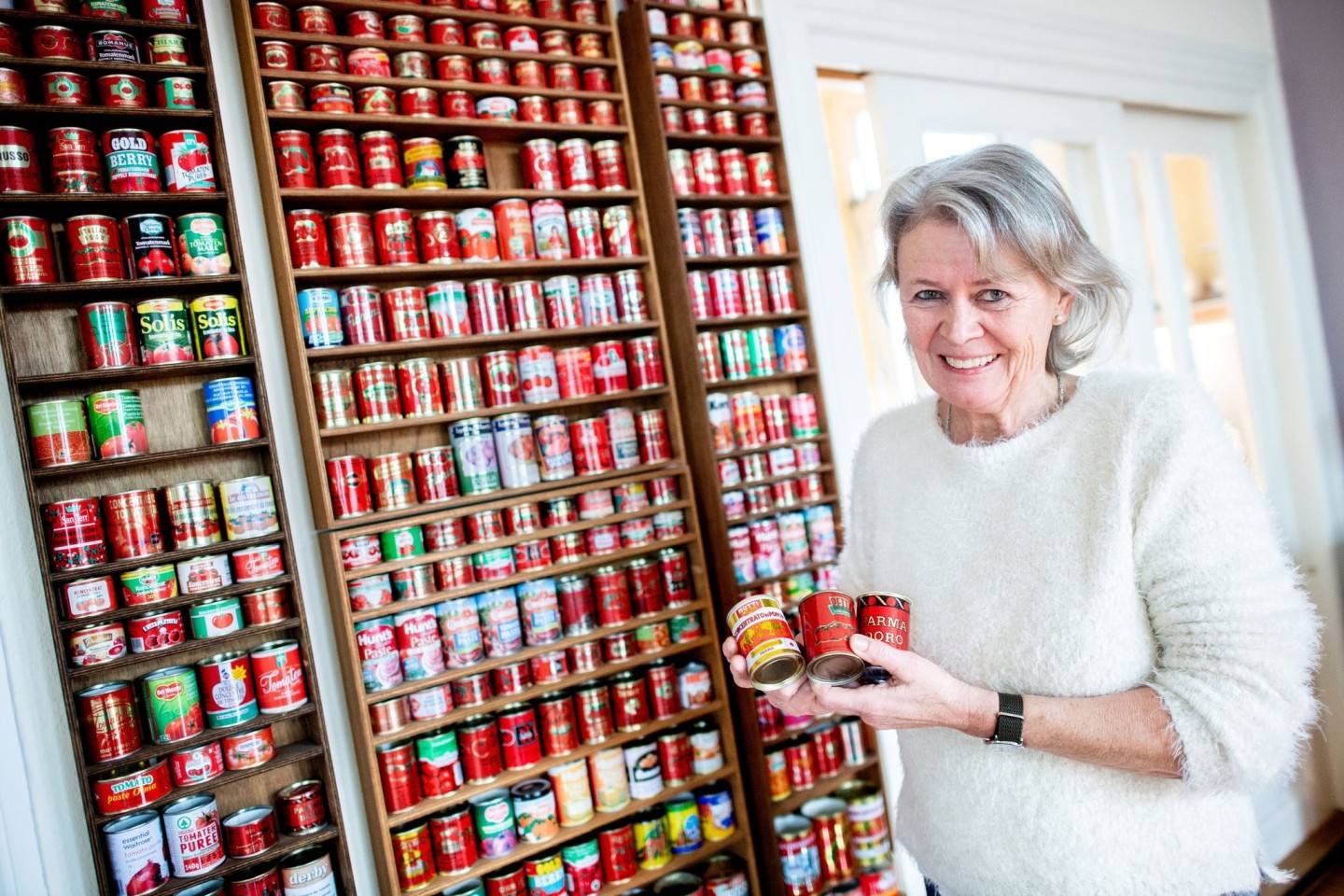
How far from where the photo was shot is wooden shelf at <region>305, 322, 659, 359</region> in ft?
4.88

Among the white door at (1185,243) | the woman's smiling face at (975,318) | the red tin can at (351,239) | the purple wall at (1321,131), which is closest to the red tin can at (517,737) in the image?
the red tin can at (351,239)

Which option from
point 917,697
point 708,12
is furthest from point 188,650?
point 708,12

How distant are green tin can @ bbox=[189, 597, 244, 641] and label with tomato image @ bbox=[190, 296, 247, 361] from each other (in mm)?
398

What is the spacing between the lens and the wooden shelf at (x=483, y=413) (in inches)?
58.7

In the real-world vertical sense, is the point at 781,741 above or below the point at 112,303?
below

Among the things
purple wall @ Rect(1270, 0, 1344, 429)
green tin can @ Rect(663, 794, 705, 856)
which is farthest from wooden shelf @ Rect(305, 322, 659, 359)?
purple wall @ Rect(1270, 0, 1344, 429)

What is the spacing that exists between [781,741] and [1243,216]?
2.98 metres

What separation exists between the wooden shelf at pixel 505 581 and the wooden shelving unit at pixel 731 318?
0.68ft

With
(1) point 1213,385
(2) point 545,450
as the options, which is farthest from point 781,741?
(1) point 1213,385

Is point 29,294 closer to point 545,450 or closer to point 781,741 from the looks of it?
point 545,450

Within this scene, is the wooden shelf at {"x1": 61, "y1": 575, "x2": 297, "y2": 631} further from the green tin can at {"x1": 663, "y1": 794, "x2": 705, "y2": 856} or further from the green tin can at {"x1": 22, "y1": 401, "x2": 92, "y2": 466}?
the green tin can at {"x1": 663, "y1": 794, "x2": 705, "y2": 856}

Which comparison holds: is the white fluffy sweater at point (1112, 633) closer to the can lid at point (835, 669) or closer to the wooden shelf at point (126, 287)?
the can lid at point (835, 669)

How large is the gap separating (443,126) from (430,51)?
15cm

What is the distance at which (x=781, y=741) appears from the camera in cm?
202
